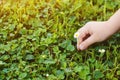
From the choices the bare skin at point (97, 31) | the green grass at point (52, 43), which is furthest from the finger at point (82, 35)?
the green grass at point (52, 43)

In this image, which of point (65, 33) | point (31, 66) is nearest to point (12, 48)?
point (31, 66)

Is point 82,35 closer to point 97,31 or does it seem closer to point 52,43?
point 97,31

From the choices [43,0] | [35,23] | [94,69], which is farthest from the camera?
[43,0]

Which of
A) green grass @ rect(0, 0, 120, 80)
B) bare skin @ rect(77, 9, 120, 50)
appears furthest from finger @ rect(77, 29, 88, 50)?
green grass @ rect(0, 0, 120, 80)

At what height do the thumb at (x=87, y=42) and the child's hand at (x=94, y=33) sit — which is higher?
the child's hand at (x=94, y=33)

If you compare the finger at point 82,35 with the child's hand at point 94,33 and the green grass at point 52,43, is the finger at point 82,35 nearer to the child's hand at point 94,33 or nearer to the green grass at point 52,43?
the child's hand at point 94,33

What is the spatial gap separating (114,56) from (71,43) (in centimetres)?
38

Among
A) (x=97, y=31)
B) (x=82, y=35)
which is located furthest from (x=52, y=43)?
(x=97, y=31)

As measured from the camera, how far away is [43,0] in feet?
11.6

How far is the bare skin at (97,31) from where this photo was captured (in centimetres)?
275

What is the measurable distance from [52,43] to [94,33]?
42cm

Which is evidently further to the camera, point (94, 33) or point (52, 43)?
point (52, 43)

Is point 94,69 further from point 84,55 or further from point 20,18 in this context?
point 20,18

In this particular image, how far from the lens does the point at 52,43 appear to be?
120 inches
